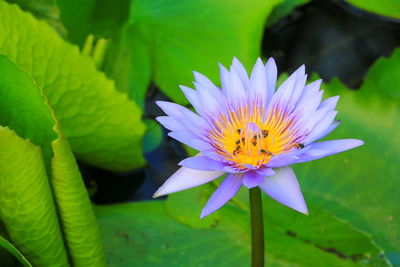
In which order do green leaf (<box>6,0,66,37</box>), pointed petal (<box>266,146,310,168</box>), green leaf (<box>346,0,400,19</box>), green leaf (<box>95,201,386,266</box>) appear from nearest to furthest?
pointed petal (<box>266,146,310,168</box>) → green leaf (<box>95,201,386,266</box>) → green leaf (<box>6,0,66,37</box>) → green leaf (<box>346,0,400,19</box>)

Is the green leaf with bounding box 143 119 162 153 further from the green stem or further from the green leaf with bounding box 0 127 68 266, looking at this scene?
the green stem

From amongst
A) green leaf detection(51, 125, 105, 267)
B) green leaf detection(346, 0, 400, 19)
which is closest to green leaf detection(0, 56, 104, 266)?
green leaf detection(51, 125, 105, 267)

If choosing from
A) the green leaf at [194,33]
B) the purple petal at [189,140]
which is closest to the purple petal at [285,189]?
the purple petal at [189,140]

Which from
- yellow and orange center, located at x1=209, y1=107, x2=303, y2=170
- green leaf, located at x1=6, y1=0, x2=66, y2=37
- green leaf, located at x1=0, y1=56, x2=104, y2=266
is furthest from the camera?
green leaf, located at x1=6, y1=0, x2=66, y2=37

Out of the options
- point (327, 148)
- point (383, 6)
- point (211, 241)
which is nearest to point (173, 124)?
point (327, 148)

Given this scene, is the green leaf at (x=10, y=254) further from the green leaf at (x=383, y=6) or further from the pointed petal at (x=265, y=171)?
the green leaf at (x=383, y=6)

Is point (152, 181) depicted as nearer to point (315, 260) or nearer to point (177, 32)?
point (177, 32)
